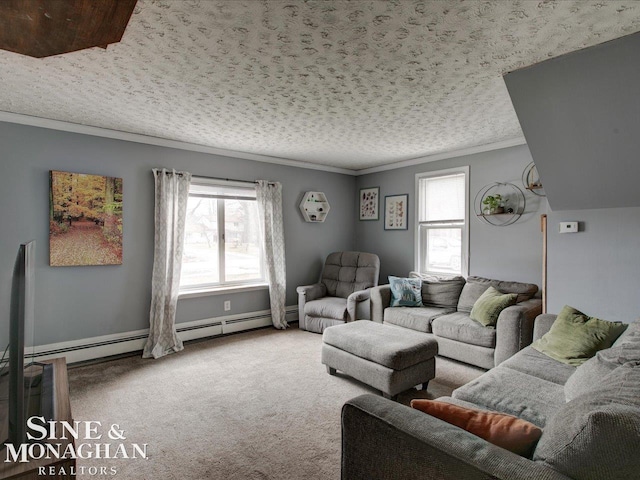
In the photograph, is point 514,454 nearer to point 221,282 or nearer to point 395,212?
point 221,282

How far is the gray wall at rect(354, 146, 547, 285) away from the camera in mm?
3785

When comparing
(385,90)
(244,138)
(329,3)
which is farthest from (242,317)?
(329,3)

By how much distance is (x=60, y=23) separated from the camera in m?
1.50

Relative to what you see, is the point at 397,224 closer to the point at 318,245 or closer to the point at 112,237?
the point at 318,245

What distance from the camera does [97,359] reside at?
11.5 feet

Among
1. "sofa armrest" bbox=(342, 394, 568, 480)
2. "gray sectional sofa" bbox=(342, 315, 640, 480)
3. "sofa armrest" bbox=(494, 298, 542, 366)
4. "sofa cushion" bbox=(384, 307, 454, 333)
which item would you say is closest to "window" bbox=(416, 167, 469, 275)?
"sofa cushion" bbox=(384, 307, 454, 333)

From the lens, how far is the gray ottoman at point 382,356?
8.54 feet

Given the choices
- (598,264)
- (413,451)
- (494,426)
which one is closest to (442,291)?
(598,264)

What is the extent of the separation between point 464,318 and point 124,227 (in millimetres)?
3749

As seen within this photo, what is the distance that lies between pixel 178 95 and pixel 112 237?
5.78 ft

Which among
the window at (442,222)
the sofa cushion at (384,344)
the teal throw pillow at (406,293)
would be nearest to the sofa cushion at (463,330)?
the teal throw pillow at (406,293)

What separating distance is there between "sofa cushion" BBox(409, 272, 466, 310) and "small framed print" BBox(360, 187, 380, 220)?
164 cm

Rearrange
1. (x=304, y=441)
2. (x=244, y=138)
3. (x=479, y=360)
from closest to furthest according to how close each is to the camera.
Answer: (x=304, y=441)
(x=479, y=360)
(x=244, y=138)

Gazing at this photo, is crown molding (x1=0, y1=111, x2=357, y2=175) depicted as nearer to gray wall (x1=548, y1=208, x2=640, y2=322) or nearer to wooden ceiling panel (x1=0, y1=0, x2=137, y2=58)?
wooden ceiling panel (x1=0, y1=0, x2=137, y2=58)
